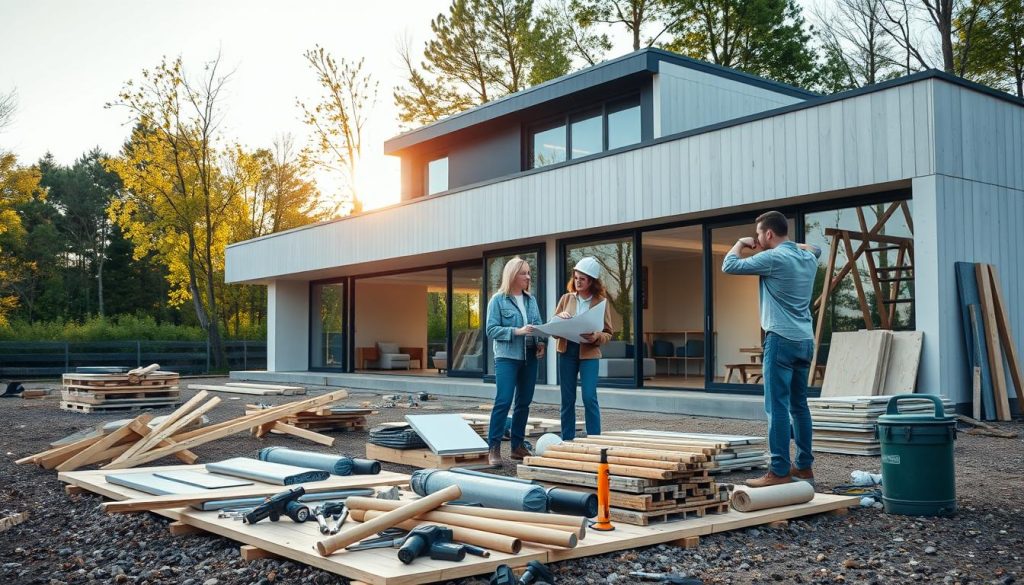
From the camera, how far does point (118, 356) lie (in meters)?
24.9

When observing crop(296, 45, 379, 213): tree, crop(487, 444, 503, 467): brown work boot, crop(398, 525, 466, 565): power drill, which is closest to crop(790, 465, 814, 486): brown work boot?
crop(487, 444, 503, 467): brown work boot

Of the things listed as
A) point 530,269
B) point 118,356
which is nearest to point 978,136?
point 530,269

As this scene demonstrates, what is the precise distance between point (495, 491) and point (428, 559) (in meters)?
0.87

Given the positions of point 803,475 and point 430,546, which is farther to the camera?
point 803,475

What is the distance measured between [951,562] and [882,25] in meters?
21.8

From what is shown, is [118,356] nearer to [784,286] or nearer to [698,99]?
[698,99]

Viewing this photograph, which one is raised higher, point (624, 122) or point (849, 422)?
point (624, 122)

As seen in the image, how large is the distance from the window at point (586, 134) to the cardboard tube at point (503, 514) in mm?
12105

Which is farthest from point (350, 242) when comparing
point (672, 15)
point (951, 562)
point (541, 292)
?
point (951, 562)

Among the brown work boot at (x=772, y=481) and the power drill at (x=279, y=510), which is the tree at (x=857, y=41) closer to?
the brown work boot at (x=772, y=481)

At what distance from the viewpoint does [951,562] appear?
12.7 feet

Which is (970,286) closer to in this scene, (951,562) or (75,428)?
(951,562)

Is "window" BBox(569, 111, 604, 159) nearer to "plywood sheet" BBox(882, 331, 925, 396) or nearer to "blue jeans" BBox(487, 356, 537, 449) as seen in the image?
"plywood sheet" BBox(882, 331, 925, 396)

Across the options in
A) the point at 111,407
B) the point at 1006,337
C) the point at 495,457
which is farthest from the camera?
the point at 111,407
